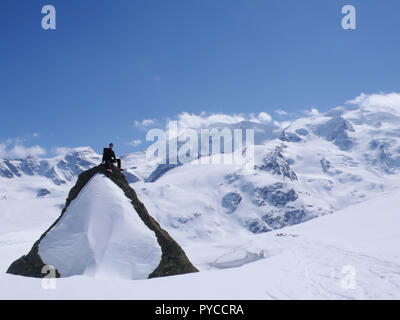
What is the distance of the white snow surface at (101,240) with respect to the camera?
15.6 meters

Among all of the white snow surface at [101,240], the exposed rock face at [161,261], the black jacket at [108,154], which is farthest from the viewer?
the black jacket at [108,154]

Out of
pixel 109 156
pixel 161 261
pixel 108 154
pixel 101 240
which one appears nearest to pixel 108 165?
pixel 109 156

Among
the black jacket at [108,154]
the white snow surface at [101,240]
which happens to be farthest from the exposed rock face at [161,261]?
the black jacket at [108,154]

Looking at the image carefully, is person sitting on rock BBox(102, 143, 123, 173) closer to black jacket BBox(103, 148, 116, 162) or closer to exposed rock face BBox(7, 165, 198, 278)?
black jacket BBox(103, 148, 116, 162)

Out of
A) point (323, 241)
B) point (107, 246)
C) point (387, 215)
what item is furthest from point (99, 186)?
point (387, 215)

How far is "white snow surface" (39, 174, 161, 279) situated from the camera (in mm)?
15617

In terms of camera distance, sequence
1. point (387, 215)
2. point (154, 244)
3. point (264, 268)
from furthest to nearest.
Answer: point (387, 215) → point (154, 244) → point (264, 268)

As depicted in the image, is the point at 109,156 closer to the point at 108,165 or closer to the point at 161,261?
the point at 108,165

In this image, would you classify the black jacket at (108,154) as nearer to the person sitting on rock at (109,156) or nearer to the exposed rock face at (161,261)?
the person sitting on rock at (109,156)

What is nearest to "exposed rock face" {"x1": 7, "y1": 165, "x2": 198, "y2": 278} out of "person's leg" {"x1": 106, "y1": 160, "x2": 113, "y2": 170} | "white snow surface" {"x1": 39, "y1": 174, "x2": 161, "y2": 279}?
"white snow surface" {"x1": 39, "y1": 174, "x2": 161, "y2": 279}

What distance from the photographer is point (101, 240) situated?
1644 cm

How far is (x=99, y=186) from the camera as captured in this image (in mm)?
19359
